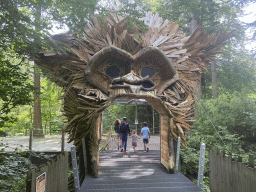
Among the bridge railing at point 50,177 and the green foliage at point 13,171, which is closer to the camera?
the bridge railing at point 50,177

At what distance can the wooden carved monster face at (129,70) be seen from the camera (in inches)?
239

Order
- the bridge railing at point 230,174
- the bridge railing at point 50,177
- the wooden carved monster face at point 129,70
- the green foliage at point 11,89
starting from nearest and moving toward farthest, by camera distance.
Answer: the bridge railing at point 50,177, the bridge railing at point 230,174, the green foliage at point 11,89, the wooden carved monster face at point 129,70

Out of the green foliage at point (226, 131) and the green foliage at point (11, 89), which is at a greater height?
the green foliage at point (11, 89)

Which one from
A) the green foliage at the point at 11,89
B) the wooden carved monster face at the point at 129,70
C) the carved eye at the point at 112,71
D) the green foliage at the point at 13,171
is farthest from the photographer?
the carved eye at the point at 112,71

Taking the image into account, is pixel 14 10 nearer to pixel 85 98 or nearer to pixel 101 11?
pixel 101 11

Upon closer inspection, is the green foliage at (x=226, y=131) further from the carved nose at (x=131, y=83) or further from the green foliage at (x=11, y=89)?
the green foliage at (x=11, y=89)

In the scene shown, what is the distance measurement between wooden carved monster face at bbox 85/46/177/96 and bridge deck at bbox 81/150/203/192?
2.80m

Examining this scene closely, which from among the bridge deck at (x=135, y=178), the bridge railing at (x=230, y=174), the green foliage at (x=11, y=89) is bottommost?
the bridge deck at (x=135, y=178)

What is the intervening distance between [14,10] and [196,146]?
8.49 meters

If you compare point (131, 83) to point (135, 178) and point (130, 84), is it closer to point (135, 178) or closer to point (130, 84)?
point (130, 84)

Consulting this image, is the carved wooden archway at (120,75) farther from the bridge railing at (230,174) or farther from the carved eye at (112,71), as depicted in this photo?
the bridge railing at (230,174)

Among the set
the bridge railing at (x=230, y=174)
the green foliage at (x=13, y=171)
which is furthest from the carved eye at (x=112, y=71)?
the bridge railing at (x=230, y=174)

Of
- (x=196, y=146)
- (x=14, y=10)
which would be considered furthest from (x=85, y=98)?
(x=196, y=146)

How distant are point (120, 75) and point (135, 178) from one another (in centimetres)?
365
